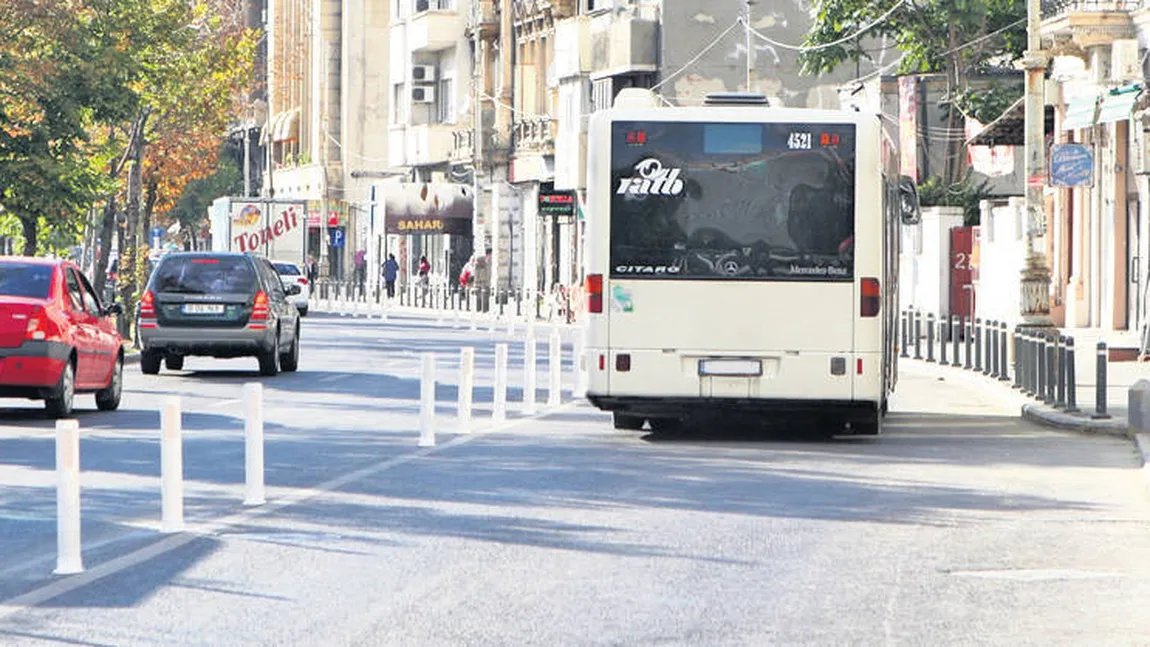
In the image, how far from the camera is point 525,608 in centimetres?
1162

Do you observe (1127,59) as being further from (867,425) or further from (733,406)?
(733,406)

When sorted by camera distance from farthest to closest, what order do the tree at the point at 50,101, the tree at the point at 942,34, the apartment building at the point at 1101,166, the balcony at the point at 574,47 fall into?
the balcony at the point at 574,47
the tree at the point at 942,34
the apartment building at the point at 1101,166
the tree at the point at 50,101

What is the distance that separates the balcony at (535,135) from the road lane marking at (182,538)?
55.3 meters

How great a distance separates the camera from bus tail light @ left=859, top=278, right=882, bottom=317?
22.7m

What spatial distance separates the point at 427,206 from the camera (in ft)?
289

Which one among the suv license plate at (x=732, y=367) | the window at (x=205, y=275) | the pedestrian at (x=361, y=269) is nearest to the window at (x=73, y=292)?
the suv license plate at (x=732, y=367)

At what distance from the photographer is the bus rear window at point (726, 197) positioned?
Result: 2292 cm

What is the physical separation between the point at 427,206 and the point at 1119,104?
4848cm

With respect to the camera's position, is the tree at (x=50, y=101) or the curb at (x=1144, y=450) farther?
the tree at (x=50, y=101)

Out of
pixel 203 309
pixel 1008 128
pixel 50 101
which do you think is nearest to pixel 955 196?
pixel 1008 128

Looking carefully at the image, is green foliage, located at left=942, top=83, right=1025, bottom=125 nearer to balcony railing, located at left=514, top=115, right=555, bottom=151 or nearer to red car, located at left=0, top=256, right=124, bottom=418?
balcony railing, located at left=514, top=115, right=555, bottom=151

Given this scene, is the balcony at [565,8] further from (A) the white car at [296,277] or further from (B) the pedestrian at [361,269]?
(B) the pedestrian at [361,269]

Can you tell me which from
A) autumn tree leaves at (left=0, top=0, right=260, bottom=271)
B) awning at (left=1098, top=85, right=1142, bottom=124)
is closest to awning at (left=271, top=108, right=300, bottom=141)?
autumn tree leaves at (left=0, top=0, right=260, bottom=271)

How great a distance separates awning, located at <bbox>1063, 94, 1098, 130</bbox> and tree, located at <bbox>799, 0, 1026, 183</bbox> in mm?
11274
